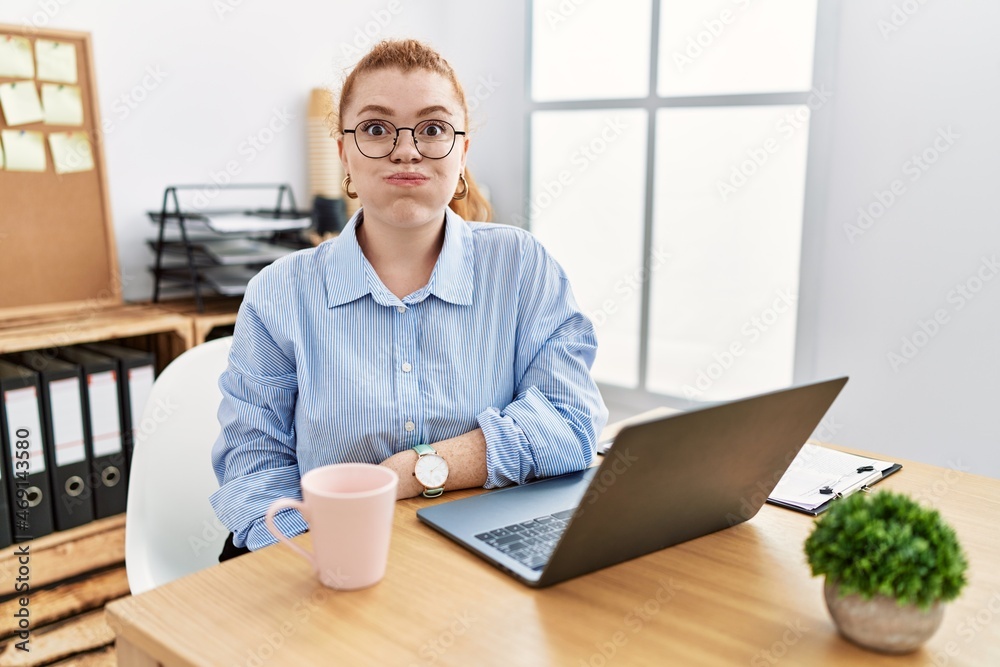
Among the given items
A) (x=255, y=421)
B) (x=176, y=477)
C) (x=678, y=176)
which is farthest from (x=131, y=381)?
(x=678, y=176)

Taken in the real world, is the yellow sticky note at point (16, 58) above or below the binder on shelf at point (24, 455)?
above

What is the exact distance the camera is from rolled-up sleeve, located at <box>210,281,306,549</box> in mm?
1083

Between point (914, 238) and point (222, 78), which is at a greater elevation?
point (222, 78)

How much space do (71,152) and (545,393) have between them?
1.58 m

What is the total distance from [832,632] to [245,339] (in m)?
0.84

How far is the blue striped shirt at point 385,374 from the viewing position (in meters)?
1.10

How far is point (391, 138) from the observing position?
3.81 ft

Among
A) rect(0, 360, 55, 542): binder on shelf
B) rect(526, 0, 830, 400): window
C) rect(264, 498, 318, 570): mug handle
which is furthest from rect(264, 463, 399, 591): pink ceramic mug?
rect(526, 0, 830, 400): window

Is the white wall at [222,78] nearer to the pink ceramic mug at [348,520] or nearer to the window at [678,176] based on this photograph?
the window at [678,176]

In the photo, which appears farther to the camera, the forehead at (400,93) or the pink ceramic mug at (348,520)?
the forehead at (400,93)

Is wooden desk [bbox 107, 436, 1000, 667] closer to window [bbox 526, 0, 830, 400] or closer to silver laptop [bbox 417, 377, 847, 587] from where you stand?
silver laptop [bbox 417, 377, 847, 587]

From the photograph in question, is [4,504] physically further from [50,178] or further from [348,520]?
[348,520]

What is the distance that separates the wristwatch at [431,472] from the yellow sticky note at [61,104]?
1.59 metres

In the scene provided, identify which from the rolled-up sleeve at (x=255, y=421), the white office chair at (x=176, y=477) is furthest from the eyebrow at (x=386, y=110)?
the white office chair at (x=176, y=477)
